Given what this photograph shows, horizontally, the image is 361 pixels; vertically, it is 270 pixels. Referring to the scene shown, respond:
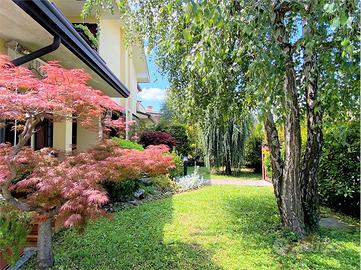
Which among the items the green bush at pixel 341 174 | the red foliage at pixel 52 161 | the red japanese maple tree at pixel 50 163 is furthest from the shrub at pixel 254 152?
the red foliage at pixel 52 161

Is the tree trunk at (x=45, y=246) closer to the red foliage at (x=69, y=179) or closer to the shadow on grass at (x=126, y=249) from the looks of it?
the shadow on grass at (x=126, y=249)

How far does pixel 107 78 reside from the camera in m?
9.35

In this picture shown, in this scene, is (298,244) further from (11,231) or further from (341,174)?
(11,231)

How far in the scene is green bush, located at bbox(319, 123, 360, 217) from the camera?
836 cm

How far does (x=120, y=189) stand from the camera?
9836mm

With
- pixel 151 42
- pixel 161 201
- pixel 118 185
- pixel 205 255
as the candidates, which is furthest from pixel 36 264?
pixel 151 42

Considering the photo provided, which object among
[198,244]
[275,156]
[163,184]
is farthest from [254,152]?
[198,244]

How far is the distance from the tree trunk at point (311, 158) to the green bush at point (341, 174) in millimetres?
1722

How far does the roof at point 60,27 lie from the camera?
4.55m

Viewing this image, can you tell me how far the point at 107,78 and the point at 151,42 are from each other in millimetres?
1949

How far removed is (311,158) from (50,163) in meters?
5.57

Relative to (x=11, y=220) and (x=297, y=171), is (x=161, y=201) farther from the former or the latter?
(x=11, y=220)

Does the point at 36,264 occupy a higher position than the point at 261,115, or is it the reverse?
the point at 261,115

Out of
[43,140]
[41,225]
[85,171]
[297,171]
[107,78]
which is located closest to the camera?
[85,171]
